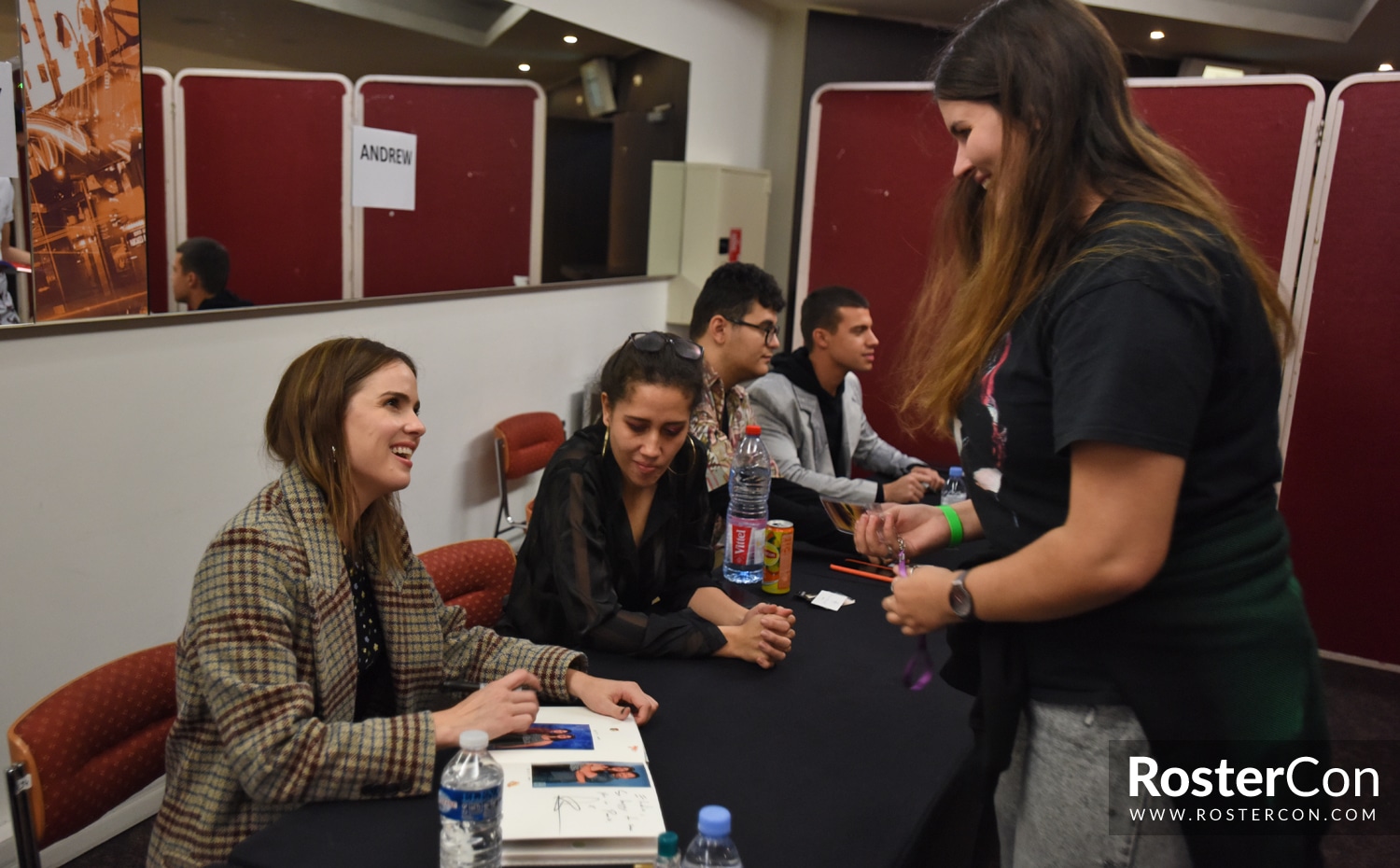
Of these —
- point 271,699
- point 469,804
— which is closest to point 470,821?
point 469,804

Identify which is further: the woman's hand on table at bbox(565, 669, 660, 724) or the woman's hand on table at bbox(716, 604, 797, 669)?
the woman's hand on table at bbox(716, 604, 797, 669)

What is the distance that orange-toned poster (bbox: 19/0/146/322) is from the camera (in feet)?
6.86

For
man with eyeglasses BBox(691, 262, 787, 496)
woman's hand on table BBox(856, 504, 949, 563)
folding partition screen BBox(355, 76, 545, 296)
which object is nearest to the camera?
woman's hand on table BBox(856, 504, 949, 563)

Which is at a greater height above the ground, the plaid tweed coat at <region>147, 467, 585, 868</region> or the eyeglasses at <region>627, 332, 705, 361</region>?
the eyeglasses at <region>627, 332, 705, 361</region>

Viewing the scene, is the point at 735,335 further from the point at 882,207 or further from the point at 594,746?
the point at 882,207

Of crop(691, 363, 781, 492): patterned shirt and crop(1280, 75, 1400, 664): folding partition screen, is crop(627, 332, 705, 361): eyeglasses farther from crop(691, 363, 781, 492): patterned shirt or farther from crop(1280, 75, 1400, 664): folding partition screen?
crop(1280, 75, 1400, 664): folding partition screen

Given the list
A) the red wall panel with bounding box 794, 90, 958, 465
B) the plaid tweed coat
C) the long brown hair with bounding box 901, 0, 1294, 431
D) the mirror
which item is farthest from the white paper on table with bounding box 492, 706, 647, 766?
the red wall panel with bounding box 794, 90, 958, 465

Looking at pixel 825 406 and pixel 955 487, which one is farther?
pixel 825 406

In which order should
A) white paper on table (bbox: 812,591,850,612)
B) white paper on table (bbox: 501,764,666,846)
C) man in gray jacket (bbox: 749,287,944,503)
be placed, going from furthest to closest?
man in gray jacket (bbox: 749,287,944,503)
white paper on table (bbox: 812,591,850,612)
white paper on table (bbox: 501,764,666,846)

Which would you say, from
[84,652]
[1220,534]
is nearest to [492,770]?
[1220,534]

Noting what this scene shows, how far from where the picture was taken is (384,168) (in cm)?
316

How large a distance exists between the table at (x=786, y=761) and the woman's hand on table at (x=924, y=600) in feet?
1.01

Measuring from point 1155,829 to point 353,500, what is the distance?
44.9 inches

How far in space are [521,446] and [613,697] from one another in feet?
7.72
